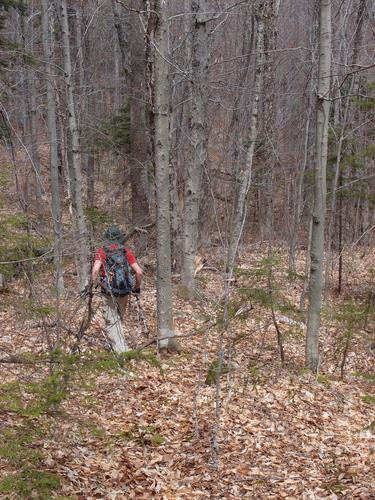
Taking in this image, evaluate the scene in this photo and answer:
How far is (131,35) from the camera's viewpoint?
1244 cm

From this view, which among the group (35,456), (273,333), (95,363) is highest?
(95,363)

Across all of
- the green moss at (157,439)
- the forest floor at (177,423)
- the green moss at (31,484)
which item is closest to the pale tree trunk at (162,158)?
the forest floor at (177,423)

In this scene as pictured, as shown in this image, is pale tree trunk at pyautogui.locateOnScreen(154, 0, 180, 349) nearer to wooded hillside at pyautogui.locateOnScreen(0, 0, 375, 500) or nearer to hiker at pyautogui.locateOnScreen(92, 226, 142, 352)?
wooded hillside at pyautogui.locateOnScreen(0, 0, 375, 500)

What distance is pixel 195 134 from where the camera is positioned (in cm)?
940

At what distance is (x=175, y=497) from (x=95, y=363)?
1.76m

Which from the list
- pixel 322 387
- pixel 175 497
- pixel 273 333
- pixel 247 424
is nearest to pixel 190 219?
pixel 273 333

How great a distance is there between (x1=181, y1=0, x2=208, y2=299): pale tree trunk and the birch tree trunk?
2198mm

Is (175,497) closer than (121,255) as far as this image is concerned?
Yes

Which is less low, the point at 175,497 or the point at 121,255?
the point at 121,255

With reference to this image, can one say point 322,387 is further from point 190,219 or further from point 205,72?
point 205,72

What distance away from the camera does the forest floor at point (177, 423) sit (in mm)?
3639

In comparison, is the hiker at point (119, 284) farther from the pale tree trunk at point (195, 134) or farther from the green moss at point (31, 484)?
the green moss at point (31, 484)

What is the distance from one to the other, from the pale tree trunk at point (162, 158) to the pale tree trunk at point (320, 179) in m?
1.87

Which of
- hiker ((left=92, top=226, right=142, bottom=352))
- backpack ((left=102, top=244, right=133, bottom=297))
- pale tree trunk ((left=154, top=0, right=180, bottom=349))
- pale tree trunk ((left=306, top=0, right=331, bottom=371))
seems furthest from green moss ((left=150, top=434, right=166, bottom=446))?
pale tree trunk ((left=306, top=0, right=331, bottom=371))
